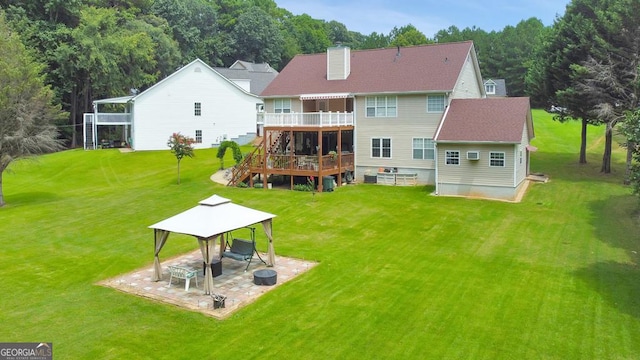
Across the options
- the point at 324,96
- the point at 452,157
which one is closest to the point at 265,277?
the point at 452,157

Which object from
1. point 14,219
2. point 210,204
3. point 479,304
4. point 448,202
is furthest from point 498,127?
point 14,219

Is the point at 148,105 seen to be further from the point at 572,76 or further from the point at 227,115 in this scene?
the point at 572,76

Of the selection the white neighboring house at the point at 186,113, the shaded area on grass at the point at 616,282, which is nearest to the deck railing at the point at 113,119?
the white neighboring house at the point at 186,113

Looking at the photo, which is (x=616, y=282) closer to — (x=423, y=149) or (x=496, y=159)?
(x=496, y=159)

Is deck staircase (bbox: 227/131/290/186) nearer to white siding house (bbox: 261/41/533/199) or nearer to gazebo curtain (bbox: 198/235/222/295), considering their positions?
white siding house (bbox: 261/41/533/199)

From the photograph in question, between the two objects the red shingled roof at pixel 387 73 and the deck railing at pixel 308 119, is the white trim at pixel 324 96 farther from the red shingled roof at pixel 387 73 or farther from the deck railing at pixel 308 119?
the deck railing at pixel 308 119

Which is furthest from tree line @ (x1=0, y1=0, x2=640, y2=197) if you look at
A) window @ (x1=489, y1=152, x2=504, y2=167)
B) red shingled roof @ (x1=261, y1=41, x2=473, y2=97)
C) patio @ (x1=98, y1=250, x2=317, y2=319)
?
patio @ (x1=98, y1=250, x2=317, y2=319)

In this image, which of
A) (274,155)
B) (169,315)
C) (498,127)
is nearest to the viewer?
(169,315)
